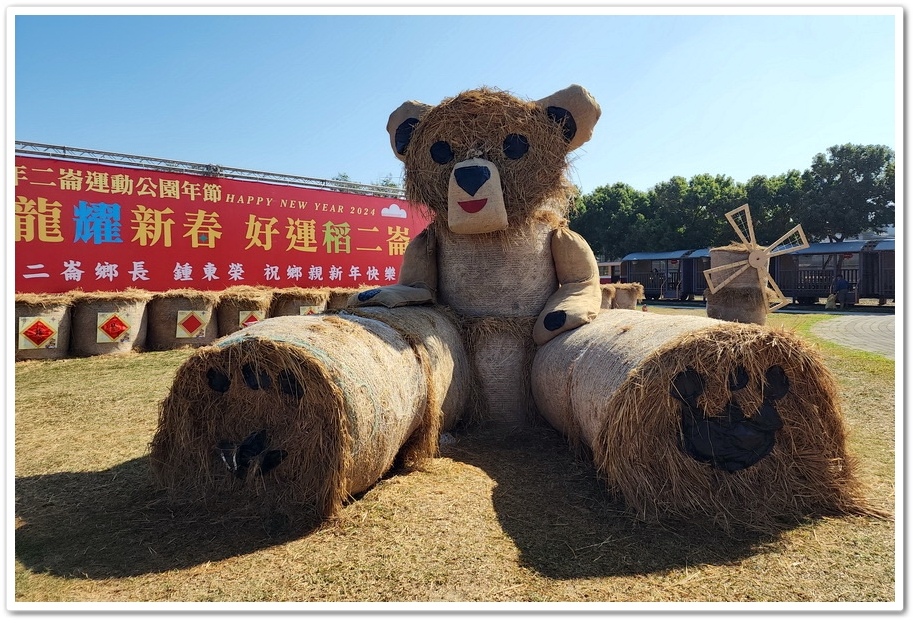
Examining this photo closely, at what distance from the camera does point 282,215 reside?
455 inches

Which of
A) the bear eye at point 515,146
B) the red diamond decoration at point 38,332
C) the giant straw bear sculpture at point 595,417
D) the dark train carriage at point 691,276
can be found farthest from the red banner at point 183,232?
the dark train carriage at point 691,276

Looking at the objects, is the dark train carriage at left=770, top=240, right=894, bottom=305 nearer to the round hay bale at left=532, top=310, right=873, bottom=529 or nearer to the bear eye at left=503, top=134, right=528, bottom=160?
the bear eye at left=503, top=134, right=528, bottom=160

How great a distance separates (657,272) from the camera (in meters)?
29.4

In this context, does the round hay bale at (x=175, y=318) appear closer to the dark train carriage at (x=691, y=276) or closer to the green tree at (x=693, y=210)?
the dark train carriage at (x=691, y=276)

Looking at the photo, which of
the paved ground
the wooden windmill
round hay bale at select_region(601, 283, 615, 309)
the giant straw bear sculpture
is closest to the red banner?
the wooden windmill

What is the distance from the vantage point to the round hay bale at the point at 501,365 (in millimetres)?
4105

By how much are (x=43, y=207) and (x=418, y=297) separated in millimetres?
7892

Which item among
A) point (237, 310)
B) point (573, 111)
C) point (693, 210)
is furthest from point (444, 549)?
point (693, 210)

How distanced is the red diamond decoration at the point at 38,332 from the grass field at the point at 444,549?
502 cm

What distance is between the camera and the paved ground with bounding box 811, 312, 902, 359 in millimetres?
8627

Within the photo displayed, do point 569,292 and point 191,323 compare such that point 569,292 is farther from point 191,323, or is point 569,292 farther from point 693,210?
point 693,210

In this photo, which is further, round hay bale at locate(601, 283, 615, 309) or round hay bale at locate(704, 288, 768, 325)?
round hay bale at locate(601, 283, 615, 309)

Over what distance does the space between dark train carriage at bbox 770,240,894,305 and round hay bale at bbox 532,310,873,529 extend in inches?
877

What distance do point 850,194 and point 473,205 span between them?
28.7 metres
